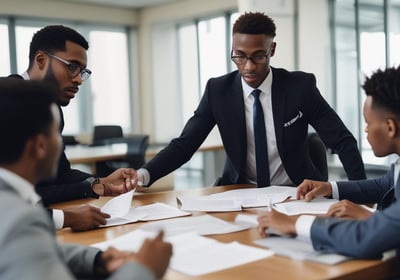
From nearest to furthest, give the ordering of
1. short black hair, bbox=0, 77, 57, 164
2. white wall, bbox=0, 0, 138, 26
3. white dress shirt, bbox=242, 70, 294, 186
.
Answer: short black hair, bbox=0, 77, 57, 164, white dress shirt, bbox=242, 70, 294, 186, white wall, bbox=0, 0, 138, 26

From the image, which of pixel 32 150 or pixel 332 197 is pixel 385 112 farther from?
pixel 32 150

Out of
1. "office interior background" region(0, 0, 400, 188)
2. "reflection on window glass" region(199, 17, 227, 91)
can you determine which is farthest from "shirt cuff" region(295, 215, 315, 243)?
"reflection on window glass" region(199, 17, 227, 91)

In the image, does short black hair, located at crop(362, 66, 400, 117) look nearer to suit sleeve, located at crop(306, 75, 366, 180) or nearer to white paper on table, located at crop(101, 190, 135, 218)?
suit sleeve, located at crop(306, 75, 366, 180)

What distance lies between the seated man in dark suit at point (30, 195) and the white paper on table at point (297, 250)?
0.40 m

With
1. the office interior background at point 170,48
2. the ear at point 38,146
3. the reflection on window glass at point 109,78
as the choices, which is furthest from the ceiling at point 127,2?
the ear at point 38,146

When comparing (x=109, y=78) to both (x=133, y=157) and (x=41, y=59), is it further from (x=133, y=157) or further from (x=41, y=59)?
(x=41, y=59)

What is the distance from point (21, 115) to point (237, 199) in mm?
1226

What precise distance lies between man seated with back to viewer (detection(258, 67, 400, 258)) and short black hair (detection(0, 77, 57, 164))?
2.55 feet

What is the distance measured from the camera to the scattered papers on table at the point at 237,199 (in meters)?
1.92

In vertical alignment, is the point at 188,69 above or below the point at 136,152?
above

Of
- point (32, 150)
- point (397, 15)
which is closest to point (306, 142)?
point (32, 150)

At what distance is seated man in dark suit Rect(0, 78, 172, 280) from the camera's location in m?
0.83

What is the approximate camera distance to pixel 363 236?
1262mm

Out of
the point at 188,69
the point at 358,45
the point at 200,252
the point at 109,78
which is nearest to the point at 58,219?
the point at 200,252
